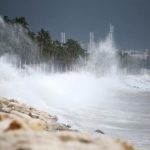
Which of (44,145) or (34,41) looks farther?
(34,41)

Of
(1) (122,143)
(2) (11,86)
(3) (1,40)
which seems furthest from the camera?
(3) (1,40)

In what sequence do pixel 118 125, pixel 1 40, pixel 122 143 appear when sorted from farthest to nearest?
pixel 1 40
pixel 118 125
pixel 122 143

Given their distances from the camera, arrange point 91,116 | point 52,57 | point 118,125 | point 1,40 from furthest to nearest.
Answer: point 52,57 → point 1,40 → point 91,116 → point 118,125

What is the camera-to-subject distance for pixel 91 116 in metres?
24.4

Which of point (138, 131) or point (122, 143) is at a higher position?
point (122, 143)

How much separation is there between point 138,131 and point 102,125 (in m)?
1.99

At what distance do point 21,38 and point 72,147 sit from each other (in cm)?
8676

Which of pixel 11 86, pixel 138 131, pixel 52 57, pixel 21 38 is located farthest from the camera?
pixel 52 57

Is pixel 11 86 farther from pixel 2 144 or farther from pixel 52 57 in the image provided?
pixel 52 57

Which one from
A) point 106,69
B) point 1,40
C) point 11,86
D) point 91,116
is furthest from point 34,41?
point 106,69

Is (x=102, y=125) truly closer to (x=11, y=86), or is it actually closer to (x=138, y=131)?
(x=138, y=131)

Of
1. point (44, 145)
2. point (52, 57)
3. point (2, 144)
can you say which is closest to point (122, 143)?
point (44, 145)

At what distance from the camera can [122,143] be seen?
6.27 m

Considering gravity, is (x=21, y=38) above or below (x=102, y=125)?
above
